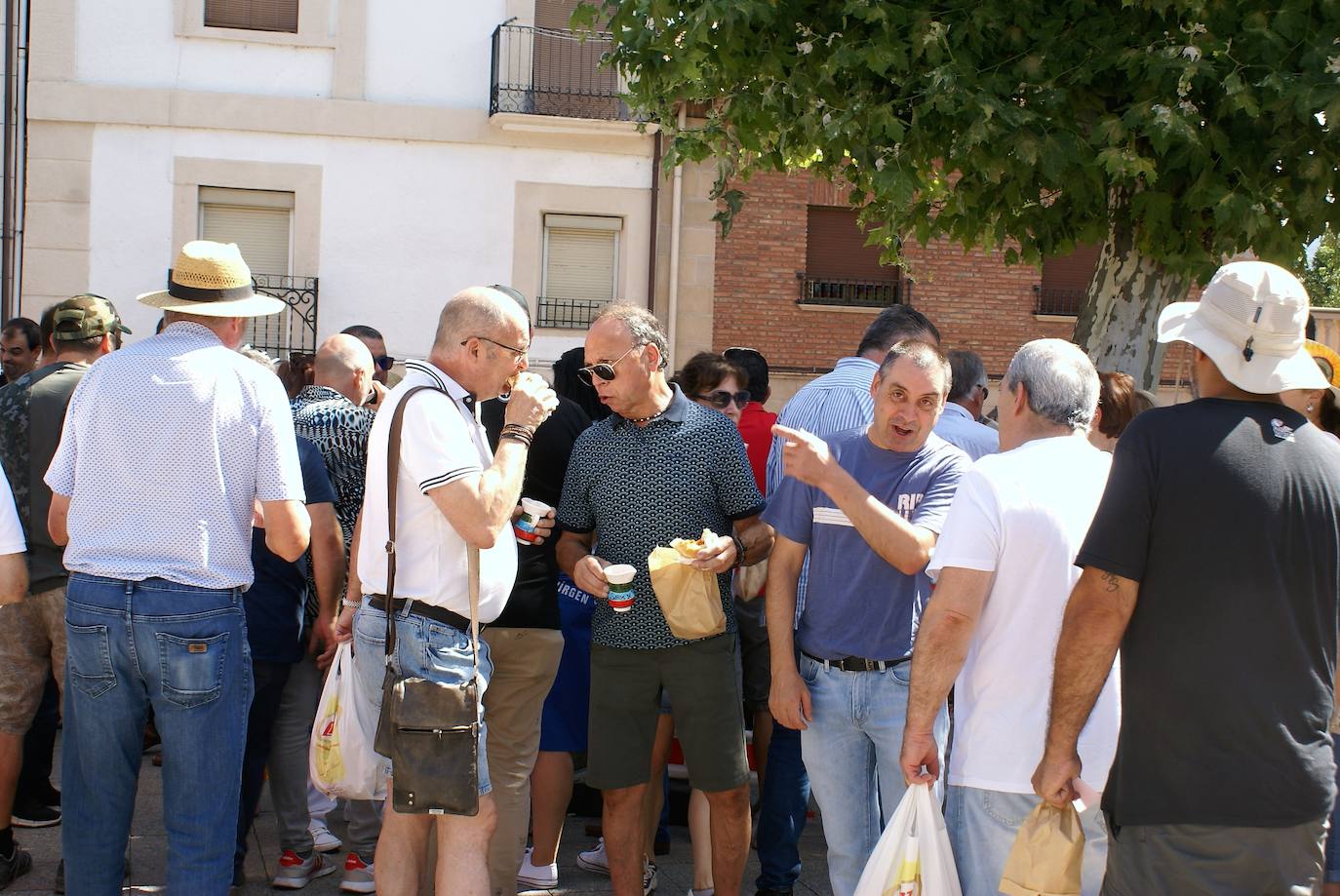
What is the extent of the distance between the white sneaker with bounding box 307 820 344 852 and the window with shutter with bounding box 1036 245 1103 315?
1414 centimetres

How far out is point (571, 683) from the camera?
5.22m

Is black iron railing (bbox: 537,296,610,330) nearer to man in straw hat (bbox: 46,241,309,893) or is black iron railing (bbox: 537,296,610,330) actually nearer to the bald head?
the bald head

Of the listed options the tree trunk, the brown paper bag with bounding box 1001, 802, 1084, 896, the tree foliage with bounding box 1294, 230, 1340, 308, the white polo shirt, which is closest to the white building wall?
the tree trunk

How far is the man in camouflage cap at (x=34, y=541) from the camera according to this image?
194 inches

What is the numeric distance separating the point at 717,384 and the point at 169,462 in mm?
Answer: 2954

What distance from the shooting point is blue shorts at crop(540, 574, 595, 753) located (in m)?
5.08

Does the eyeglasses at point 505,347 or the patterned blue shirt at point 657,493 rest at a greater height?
the eyeglasses at point 505,347

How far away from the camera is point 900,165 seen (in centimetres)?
695

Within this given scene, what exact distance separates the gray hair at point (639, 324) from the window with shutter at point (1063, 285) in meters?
14.2

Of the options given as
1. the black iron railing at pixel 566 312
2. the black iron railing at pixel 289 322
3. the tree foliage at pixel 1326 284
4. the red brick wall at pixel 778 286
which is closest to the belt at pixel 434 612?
the black iron railing at pixel 289 322

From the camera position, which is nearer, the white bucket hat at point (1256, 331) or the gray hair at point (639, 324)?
the white bucket hat at point (1256, 331)

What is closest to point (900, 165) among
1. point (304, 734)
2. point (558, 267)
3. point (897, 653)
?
point (897, 653)

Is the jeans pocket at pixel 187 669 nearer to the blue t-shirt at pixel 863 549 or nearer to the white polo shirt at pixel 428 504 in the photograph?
the white polo shirt at pixel 428 504

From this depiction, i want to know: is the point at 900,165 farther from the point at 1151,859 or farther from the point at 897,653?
the point at 1151,859
